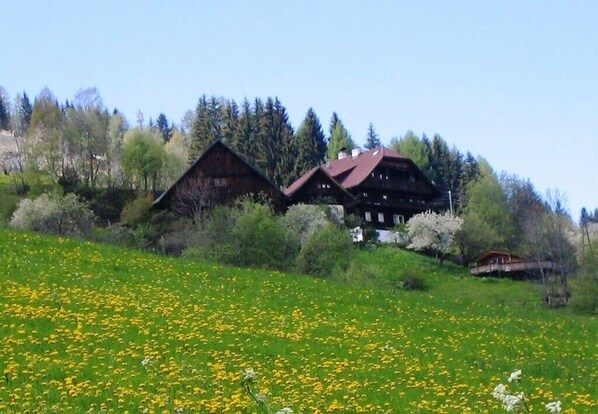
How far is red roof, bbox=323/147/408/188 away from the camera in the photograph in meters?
87.2

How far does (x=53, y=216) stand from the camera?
66500mm

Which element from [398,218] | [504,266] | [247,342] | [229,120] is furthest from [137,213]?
[247,342]

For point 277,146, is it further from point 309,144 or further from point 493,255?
point 493,255

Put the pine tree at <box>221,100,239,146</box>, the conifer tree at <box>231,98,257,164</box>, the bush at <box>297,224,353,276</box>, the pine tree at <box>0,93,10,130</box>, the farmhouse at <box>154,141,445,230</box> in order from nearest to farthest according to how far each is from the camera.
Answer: the bush at <box>297,224,353,276</box>, the farmhouse at <box>154,141,445,230</box>, the conifer tree at <box>231,98,257,164</box>, the pine tree at <box>221,100,239,146</box>, the pine tree at <box>0,93,10,130</box>

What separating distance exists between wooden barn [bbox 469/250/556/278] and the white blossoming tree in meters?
3.89

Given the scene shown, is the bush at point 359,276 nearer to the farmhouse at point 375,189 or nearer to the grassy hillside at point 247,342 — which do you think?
the grassy hillside at point 247,342

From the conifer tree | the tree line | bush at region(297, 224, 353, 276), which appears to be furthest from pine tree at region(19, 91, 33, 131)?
bush at region(297, 224, 353, 276)

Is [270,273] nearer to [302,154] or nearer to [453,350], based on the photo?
[453,350]

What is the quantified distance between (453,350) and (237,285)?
903cm

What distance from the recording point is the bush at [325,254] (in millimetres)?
45438

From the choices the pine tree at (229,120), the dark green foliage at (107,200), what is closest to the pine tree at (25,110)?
the pine tree at (229,120)

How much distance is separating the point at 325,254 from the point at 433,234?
30.8m

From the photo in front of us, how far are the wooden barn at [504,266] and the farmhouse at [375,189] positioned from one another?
14010 mm

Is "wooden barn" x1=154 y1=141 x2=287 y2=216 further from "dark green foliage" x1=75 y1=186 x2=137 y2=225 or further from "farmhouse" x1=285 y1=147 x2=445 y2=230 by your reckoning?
"dark green foliage" x1=75 y1=186 x2=137 y2=225
